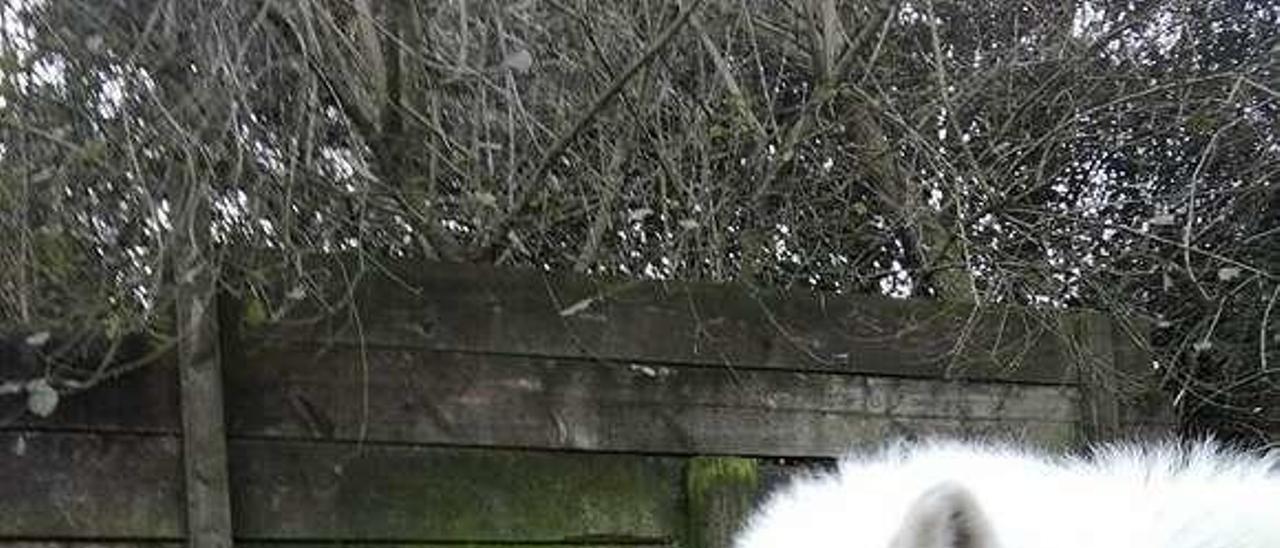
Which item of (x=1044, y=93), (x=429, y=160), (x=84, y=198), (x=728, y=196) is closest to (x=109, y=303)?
(x=84, y=198)

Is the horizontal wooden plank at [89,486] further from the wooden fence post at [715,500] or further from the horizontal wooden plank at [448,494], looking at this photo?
the wooden fence post at [715,500]

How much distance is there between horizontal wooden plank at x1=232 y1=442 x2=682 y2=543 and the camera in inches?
138

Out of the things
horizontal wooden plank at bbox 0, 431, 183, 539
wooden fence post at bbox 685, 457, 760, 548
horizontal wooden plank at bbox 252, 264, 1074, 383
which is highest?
horizontal wooden plank at bbox 252, 264, 1074, 383

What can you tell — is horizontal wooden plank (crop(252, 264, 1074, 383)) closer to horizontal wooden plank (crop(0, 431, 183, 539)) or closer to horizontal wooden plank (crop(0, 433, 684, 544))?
horizontal wooden plank (crop(0, 433, 684, 544))

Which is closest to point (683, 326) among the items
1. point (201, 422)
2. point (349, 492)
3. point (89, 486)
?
point (349, 492)

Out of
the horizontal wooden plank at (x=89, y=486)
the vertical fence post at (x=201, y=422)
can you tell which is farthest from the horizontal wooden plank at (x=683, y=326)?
the horizontal wooden plank at (x=89, y=486)

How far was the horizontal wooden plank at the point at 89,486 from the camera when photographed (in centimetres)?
317

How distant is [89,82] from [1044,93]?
337cm

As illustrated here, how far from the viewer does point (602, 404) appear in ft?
12.8

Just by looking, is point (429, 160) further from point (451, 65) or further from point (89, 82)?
point (89, 82)

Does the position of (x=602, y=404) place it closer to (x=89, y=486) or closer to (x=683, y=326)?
(x=683, y=326)

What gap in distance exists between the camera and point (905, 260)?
5.24 meters

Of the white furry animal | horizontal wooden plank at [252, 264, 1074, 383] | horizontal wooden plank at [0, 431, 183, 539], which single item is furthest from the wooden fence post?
the white furry animal

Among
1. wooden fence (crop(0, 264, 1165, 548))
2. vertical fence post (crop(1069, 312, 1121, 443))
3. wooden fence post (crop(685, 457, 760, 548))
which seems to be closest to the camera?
wooden fence (crop(0, 264, 1165, 548))
